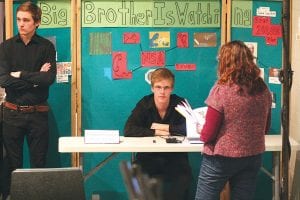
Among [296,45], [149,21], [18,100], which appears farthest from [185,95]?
[18,100]

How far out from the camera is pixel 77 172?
235 cm

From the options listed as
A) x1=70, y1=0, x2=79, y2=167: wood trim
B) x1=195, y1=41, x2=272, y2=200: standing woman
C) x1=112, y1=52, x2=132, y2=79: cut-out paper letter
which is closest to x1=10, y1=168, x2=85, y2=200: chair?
x1=195, y1=41, x2=272, y2=200: standing woman

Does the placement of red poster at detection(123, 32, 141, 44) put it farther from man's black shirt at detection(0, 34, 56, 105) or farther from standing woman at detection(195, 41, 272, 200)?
standing woman at detection(195, 41, 272, 200)

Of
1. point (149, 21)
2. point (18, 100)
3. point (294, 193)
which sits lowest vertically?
point (294, 193)

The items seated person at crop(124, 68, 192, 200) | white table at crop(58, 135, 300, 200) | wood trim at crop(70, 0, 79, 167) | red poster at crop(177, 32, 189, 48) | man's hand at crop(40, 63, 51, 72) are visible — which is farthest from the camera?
red poster at crop(177, 32, 189, 48)

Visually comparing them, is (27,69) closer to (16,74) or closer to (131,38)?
(16,74)

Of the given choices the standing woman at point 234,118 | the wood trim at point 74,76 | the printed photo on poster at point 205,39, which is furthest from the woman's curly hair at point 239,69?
the wood trim at point 74,76

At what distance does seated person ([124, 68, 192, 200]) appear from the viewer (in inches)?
140

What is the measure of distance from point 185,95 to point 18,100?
1.38 meters

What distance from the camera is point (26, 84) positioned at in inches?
141

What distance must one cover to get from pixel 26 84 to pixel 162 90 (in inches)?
38.8

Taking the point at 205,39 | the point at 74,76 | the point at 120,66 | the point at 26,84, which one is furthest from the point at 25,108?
the point at 205,39

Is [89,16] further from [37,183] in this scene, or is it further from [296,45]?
[37,183]

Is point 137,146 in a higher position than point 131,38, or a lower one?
lower
